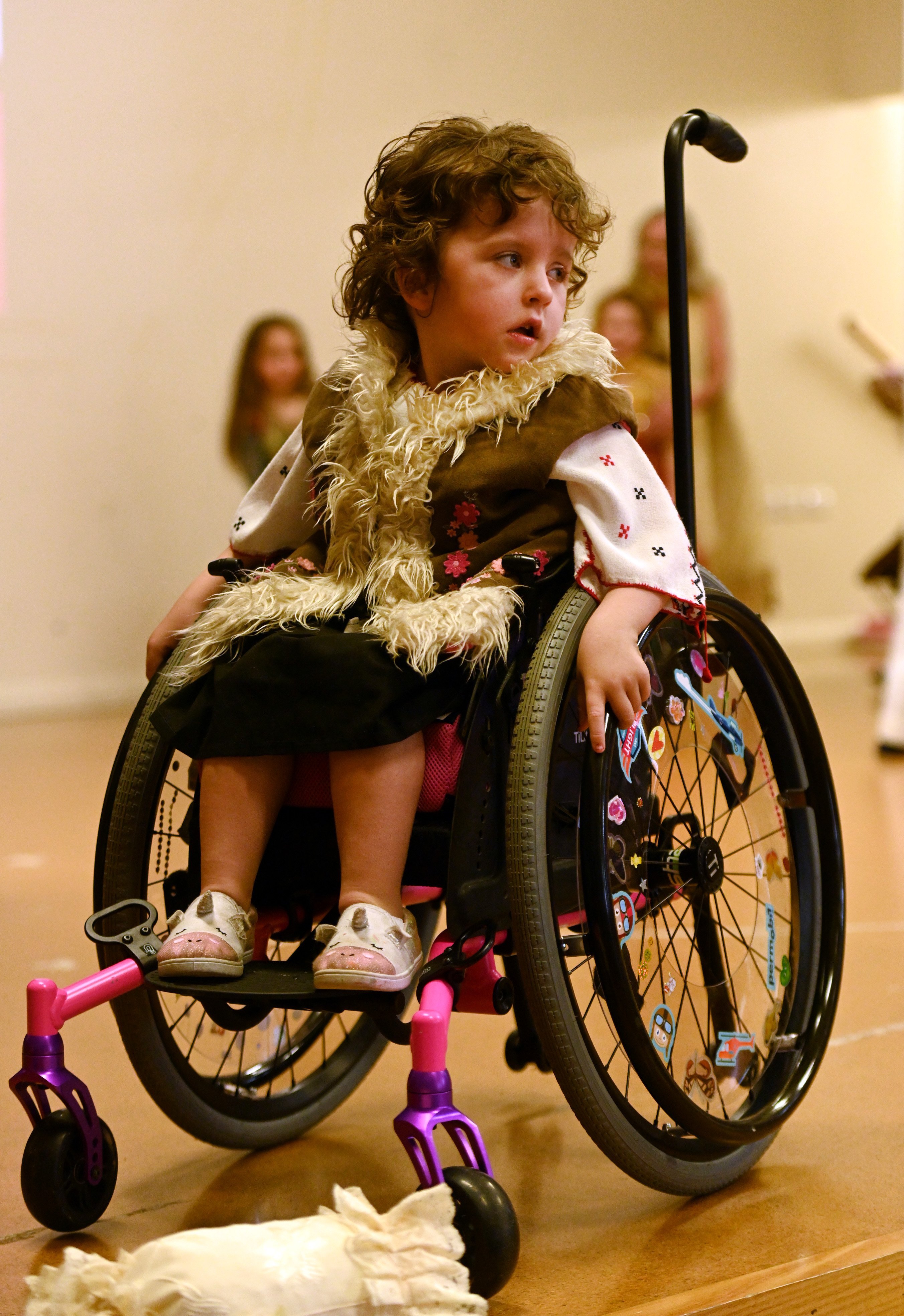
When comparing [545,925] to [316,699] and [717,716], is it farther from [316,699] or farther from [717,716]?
[717,716]

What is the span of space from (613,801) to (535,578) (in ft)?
0.59

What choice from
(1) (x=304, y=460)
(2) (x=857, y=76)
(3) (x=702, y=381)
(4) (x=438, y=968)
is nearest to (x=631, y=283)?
(3) (x=702, y=381)

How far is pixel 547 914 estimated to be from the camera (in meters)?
0.93

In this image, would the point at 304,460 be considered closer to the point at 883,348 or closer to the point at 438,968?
the point at 438,968

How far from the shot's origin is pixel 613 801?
40.0 inches

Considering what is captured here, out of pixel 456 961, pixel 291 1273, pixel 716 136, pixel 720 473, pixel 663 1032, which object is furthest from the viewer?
pixel 720 473

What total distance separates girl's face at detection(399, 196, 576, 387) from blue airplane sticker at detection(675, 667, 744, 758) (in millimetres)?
293

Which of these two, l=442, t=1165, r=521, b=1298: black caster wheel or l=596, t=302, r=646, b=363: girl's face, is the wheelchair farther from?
l=596, t=302, r=646, b=363: girl's face

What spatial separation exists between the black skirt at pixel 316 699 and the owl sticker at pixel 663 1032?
0.94 ft

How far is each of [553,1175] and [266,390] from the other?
352 centimetres

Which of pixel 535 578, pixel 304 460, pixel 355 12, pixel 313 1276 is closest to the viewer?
pixel 313 1276

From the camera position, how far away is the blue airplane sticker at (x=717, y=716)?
Answer: 113 cm

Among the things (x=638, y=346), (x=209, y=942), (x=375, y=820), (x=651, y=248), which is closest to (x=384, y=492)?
(x=375, y=820)

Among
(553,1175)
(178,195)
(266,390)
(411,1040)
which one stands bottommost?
(553,1175)
